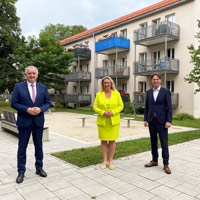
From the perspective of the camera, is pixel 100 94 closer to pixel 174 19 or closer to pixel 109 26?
pixel 174 19

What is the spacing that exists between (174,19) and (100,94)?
17.3 metres

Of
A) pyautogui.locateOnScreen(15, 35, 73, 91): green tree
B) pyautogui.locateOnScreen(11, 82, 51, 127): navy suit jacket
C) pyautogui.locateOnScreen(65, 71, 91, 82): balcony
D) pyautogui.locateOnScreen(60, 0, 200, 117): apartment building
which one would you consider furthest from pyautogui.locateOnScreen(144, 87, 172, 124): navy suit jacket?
pyautogui.locateOnScreen(65, 71, 91, 82): balcony

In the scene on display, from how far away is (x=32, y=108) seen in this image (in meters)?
3.86

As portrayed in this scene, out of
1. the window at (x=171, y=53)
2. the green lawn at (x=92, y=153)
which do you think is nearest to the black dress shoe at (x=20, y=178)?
the green lawn at (x=92, y=153)

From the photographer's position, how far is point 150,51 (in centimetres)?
2103

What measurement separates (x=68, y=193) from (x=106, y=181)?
79 centimetres

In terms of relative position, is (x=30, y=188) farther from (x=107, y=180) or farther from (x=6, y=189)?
(x=107, y=180)

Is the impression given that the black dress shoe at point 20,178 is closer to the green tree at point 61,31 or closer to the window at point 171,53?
the window at point 171,53

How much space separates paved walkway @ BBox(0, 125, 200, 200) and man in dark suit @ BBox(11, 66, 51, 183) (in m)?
0.35

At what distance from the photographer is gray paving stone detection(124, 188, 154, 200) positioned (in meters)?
3.29

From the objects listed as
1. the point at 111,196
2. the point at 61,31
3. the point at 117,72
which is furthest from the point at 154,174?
the point at 61,31

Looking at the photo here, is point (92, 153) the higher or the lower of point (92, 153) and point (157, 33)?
the lower

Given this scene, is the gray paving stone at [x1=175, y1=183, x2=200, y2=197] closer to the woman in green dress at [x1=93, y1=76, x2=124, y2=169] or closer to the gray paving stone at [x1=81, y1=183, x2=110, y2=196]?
the gray paving stone at [x1=81, y1=183, x2=110, y2=196]

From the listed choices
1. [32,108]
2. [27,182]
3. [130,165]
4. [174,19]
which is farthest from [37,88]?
[174,19]
